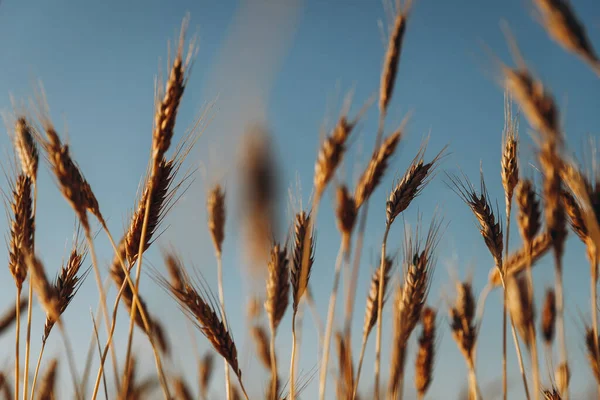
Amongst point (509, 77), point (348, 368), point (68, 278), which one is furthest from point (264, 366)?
point (509, 77)

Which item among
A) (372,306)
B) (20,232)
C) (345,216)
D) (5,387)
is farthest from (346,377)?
(5,387)

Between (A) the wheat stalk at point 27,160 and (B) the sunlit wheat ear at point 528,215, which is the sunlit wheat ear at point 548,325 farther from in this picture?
(A) the wheat stalk at point 27,160

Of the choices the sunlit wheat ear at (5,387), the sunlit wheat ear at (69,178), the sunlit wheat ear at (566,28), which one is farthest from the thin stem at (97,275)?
the sunlit wheat ear at (5,387)

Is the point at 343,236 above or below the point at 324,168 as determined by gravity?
below

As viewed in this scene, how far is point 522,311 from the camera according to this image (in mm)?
2471

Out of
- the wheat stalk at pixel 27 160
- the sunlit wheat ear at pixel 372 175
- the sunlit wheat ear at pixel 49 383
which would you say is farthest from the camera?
the sunlit wheat ear at pixel 49 383

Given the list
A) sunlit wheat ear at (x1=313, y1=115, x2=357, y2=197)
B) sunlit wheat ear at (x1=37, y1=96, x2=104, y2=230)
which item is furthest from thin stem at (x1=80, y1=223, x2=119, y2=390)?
sunlit wheat ear at (x1=313, y1=115, x2=357, y2=197)

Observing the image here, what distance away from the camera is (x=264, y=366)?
403 cm

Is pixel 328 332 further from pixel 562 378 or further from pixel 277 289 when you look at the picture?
pixel 562 378

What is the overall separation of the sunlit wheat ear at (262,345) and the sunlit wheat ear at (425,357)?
1.35 meters

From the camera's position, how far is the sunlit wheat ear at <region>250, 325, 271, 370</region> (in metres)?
4.05

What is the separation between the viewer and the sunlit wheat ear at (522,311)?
240cm

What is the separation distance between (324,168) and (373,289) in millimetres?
908

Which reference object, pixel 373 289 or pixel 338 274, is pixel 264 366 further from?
pixel 338 274
